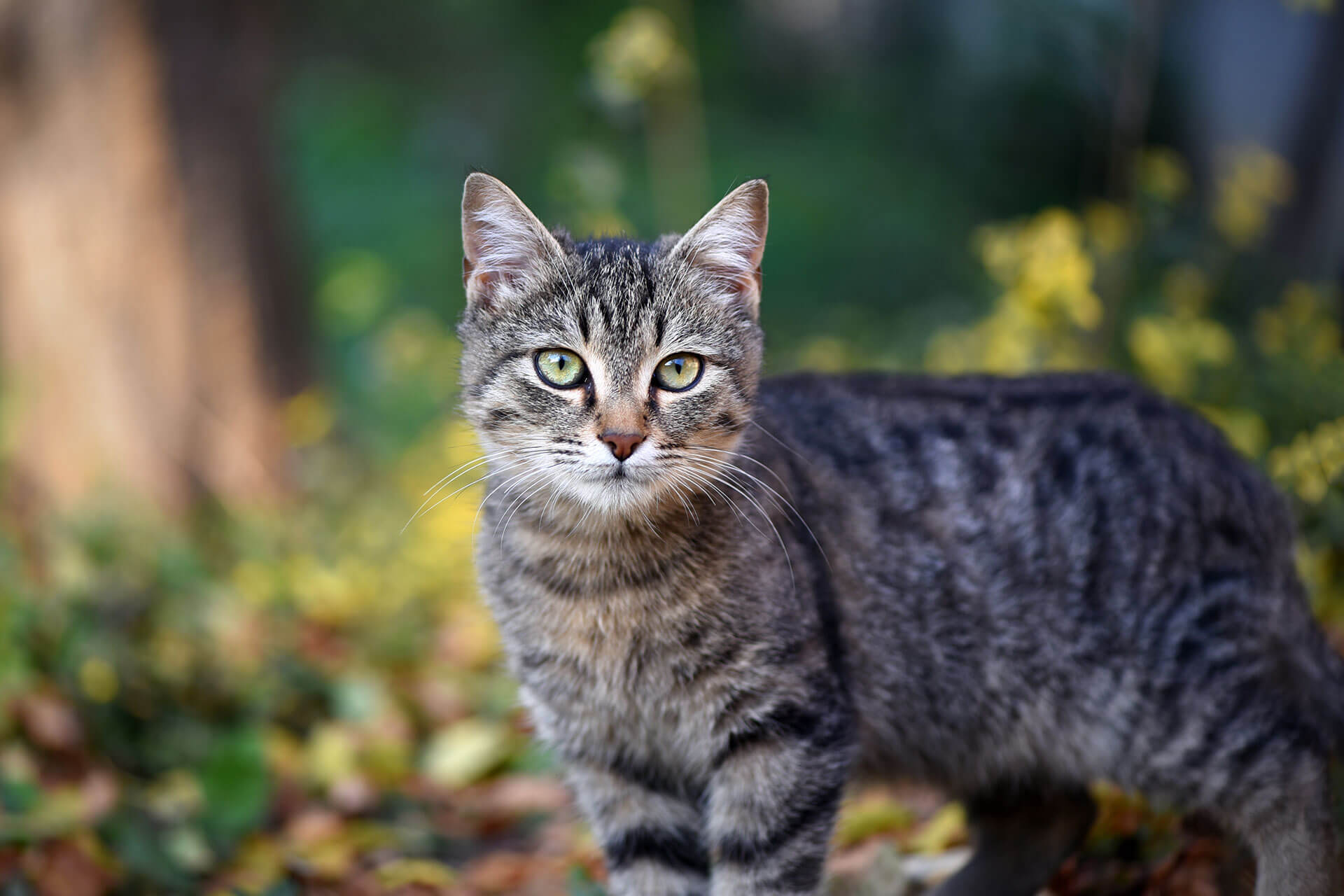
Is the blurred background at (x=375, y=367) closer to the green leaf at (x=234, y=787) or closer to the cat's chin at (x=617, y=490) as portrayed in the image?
the green leaf at (x=234, y=787)

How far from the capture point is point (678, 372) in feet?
8.59

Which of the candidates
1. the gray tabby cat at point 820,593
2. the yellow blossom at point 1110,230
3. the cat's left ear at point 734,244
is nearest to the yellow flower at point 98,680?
the gray tabby cat at point 820,593

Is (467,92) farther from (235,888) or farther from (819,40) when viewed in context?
(235,888)

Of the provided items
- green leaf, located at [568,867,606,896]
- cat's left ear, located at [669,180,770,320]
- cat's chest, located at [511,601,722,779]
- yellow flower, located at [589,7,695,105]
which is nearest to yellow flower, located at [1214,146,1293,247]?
yellow flower, located at [589,7,695,105]

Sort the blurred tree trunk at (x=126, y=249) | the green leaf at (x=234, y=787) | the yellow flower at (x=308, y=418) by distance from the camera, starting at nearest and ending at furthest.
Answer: the green leaf at (x=234, y=787) < the blurred tree trunk at (x=126, y=249) < the yellow flower at (x=308, y=418)

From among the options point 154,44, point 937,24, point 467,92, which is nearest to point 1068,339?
point 154,44

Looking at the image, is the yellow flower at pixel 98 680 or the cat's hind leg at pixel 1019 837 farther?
the yellow flower at pixel 98 680

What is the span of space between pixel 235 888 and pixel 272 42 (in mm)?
4472

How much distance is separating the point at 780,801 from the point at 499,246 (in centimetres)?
140

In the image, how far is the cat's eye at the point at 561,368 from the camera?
2.56 metres

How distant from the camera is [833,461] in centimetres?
290

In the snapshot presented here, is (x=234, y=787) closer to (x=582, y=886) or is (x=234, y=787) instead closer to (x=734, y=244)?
(x=582, y=886)

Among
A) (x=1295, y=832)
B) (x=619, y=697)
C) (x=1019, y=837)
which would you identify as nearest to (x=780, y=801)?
(x=619, y=697)

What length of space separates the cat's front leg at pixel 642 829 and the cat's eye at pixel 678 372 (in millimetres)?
913
